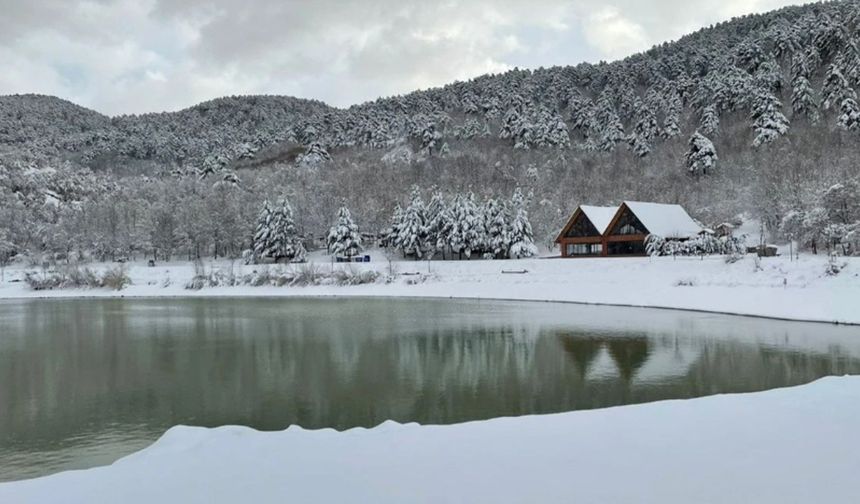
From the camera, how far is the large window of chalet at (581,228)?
46.6m

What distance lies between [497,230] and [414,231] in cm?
755

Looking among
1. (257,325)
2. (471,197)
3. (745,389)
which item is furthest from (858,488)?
(471,197)

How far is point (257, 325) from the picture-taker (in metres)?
24.8

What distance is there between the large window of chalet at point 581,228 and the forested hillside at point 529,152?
8.62 meters

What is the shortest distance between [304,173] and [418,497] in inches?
3132

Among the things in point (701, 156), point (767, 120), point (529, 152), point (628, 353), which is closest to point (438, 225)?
point (701, 156)

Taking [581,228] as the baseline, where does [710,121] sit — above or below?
above

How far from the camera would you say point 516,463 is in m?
6.11

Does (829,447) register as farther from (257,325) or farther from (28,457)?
(257,325)

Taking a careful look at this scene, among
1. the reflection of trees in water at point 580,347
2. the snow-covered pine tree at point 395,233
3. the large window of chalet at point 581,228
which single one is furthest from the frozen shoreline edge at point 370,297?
the snow-covered pine tree at point 395,233

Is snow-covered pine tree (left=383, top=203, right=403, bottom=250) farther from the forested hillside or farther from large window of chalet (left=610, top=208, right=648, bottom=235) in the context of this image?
large window of chalet (left=610, top=208, right=648, bottom=235)

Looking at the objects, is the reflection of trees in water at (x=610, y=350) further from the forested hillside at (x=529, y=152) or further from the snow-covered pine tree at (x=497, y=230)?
the snow-covered pine tree at (x=497, y=230)

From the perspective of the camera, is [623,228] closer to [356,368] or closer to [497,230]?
[497,230]

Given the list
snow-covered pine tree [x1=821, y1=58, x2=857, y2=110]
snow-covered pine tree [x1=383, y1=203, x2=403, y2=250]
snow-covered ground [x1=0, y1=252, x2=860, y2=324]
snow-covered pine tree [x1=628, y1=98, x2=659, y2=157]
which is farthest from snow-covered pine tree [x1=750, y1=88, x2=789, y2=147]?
snow-covered pine tree [x1=383, y1=203, x2=403, y2=250]
